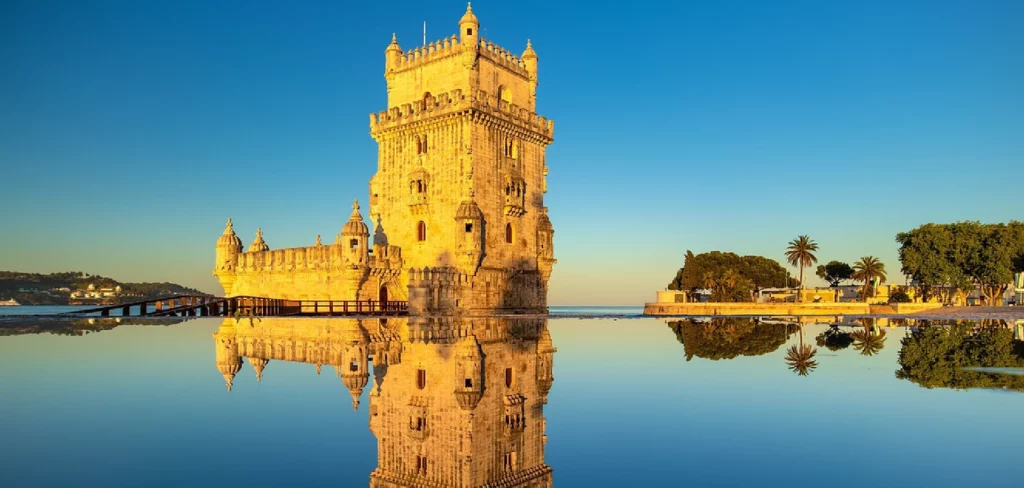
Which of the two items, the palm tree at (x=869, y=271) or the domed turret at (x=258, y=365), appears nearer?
the domed turret at (x=258, y=365)

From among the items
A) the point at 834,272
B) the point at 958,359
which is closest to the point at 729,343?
the point at 958,359

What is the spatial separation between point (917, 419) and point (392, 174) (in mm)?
34869

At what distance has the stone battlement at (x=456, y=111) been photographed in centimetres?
3750

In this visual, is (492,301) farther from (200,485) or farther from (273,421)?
(200,485)

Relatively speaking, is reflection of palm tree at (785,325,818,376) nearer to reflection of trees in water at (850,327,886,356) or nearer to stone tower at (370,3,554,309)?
reflection of trees in water at (850,327,886,356)

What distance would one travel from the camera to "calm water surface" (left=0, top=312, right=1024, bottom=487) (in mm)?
6762

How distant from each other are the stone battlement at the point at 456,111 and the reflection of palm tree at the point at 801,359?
22236mm

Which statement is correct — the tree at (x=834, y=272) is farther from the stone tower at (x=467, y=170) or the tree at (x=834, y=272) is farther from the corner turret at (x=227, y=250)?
the corner turret at (x=227, y=250)

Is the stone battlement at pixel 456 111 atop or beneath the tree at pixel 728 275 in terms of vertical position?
atop

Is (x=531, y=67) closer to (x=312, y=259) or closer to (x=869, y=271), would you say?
(x=312, y=259)

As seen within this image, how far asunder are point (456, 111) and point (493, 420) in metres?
29.2

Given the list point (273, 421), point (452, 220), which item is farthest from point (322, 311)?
point (273, 421)

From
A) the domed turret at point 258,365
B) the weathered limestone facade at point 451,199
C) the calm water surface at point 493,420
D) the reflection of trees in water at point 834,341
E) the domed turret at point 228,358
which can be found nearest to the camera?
the calm water surface at point 493,420

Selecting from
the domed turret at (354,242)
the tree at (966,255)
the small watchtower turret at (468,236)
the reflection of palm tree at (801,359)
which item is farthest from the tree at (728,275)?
the reflection of palm tree at (801,359)
